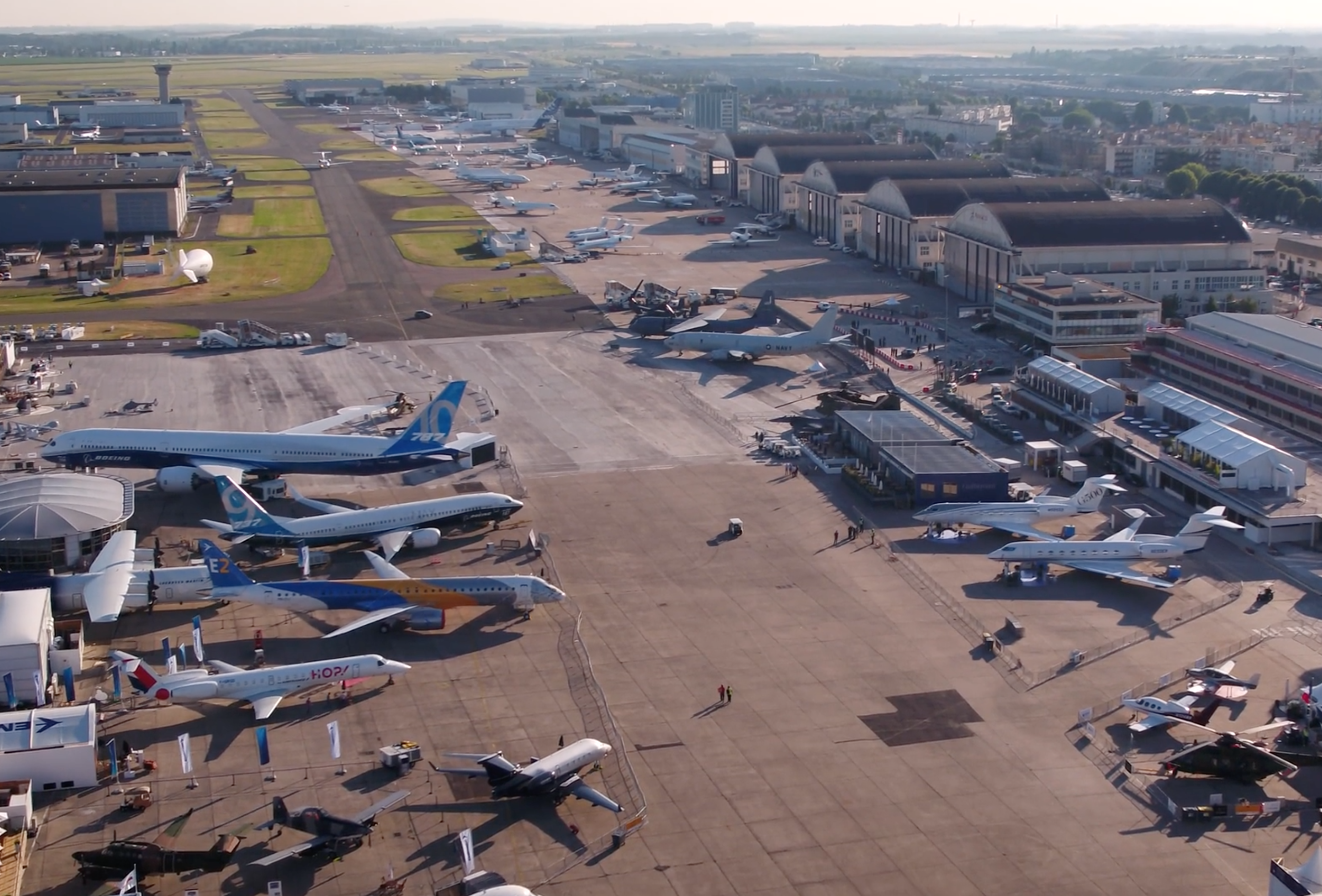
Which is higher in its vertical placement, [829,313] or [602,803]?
[829,313]

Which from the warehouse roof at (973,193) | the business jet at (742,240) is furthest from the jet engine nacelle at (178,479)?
the business jet at (742,240)

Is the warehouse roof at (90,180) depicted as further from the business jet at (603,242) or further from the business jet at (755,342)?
the business jet at (755,342)

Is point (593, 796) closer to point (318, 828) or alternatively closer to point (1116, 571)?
point (318, 828)

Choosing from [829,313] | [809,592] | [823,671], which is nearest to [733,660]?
[823,671]

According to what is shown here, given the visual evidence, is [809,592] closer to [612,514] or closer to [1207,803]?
[612,514]

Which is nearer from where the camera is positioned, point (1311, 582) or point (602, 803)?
point (602, 803)

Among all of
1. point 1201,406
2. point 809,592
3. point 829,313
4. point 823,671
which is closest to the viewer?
point 823,671

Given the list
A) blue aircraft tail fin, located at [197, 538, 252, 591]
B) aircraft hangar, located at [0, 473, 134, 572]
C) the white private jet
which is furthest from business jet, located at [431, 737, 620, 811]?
aircraft hangar, located at [0, 473, 134, 572]

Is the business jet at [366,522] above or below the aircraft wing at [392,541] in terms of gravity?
above
